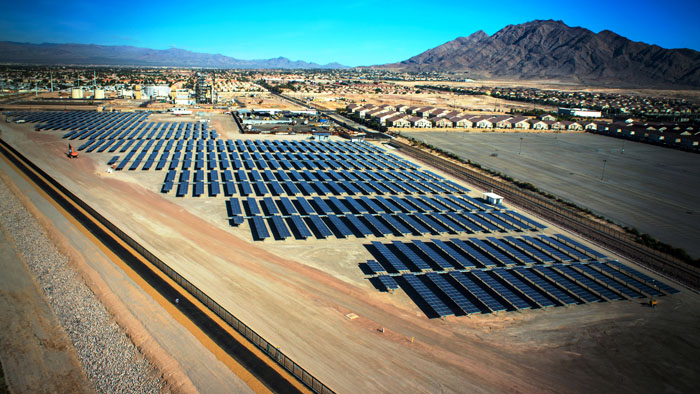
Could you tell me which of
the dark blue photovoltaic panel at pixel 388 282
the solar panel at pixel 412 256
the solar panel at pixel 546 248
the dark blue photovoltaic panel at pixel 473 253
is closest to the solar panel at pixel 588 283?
the solar panel at pixel 546 248

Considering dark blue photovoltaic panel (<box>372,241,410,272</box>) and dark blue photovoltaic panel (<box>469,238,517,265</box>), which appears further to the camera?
dark blue photovoltaic panel (<box>469,238,517,265</box>)

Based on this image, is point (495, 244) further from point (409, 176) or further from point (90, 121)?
point (90, 121)

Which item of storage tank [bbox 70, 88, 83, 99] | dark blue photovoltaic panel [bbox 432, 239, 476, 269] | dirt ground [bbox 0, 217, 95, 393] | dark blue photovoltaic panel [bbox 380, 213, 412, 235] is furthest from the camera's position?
storage tank [bbox 70, 88, 83, 99]

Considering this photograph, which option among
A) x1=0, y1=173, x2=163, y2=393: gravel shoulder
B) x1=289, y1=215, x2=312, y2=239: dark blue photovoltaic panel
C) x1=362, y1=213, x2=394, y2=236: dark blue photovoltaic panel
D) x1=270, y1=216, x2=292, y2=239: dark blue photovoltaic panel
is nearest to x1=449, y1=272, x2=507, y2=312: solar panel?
x1=362, y1=213, x2=394, y2=236: dark blue photovoltaic panel

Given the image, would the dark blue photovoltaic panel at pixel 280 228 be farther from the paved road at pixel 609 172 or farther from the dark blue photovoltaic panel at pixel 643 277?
the paved road at pixel 609 172

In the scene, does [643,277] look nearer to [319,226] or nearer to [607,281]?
[607,281]

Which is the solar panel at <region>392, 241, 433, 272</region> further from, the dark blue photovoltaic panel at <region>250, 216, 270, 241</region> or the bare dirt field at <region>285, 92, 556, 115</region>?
the bare dirt field at <region>285, 92, 556, 115</region>
